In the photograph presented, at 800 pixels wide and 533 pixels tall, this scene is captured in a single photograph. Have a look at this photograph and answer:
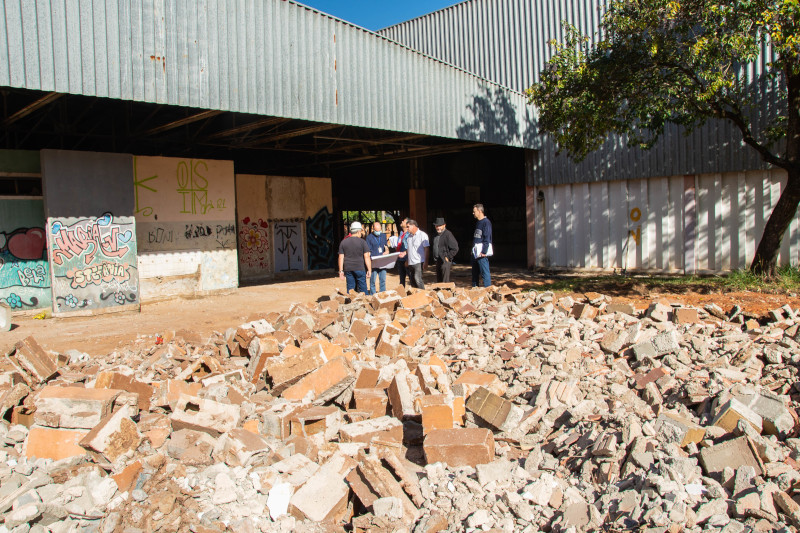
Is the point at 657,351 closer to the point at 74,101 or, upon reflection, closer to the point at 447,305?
the point at 447,305

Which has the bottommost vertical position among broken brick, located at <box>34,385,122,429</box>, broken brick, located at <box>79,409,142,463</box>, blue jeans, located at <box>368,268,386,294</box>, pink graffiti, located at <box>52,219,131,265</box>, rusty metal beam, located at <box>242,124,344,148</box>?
broken brick, located at <box>79,409,142,463</box>

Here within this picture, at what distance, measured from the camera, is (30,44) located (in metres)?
8.23

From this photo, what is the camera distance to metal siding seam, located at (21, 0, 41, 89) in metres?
8.18

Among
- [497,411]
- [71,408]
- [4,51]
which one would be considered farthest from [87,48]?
[497,411]

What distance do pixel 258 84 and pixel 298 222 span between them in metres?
8.74

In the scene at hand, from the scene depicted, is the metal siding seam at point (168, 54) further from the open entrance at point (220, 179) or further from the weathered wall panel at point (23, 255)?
the weathered wall panel at point (23, 255)

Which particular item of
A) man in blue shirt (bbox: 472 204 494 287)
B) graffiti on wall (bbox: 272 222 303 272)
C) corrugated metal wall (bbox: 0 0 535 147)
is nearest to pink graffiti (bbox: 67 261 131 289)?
corrugated metal wall (bbox: 0 0 535 147)

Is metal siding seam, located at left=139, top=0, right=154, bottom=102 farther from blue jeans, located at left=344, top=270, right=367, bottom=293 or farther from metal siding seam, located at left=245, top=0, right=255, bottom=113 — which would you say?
blue jeans, located at left=344, top=270, right=367, bottom=293

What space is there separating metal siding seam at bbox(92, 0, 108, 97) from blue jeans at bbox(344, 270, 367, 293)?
520 centimetres

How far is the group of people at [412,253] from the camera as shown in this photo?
1021 centimetres

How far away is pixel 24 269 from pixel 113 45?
539cm

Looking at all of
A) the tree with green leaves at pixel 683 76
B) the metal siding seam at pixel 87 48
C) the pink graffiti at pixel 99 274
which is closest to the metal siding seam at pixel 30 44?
the metal siding seam at pixel 87 48

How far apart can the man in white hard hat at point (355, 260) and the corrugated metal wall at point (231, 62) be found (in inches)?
123

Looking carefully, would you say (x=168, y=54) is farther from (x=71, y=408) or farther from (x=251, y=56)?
(x=71, y=408)
